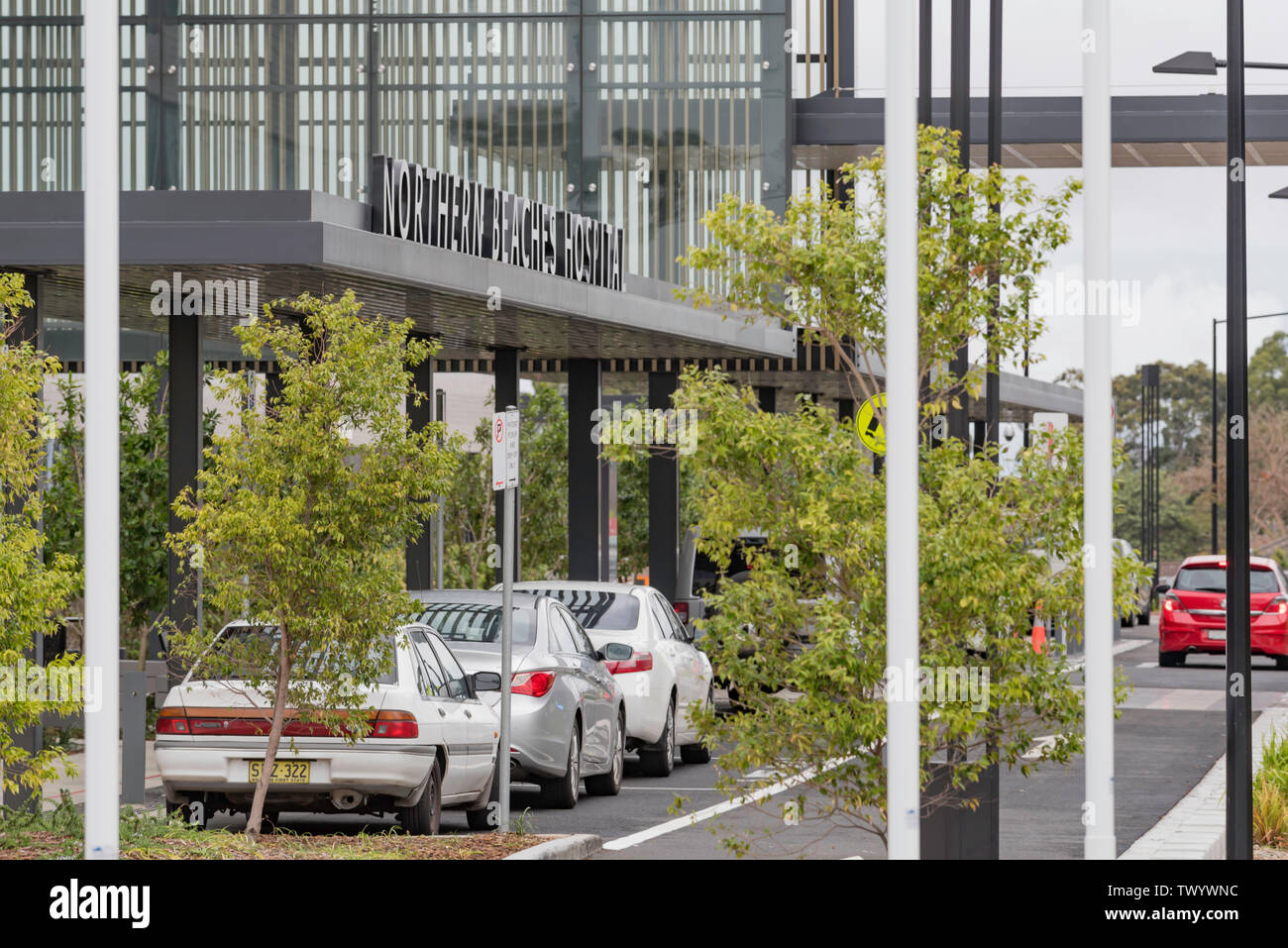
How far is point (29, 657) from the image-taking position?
15.5 meters

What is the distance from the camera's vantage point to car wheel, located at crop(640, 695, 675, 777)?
1825 centimetres

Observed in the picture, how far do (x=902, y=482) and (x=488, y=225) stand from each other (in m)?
14.4

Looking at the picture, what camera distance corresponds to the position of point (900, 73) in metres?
7.35

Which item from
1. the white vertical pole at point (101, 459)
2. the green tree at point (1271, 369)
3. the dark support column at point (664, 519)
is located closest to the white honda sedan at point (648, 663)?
the dark support column at point (664, 519)

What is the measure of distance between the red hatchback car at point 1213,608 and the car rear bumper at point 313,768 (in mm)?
23751

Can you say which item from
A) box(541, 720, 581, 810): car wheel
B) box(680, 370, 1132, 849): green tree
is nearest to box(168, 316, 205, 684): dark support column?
box(541, 720, 581, 810): car wheel

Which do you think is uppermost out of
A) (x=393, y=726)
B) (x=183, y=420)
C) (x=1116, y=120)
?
(x=1116, y=120)

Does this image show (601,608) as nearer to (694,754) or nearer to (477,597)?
(694,754)

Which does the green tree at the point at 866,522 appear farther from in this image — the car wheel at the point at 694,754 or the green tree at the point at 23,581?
the car wheel at the point at 694,754

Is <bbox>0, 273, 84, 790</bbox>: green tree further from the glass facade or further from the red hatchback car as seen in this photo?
the red hatchback car

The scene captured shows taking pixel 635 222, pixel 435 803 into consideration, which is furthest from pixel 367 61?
pixel 435 803

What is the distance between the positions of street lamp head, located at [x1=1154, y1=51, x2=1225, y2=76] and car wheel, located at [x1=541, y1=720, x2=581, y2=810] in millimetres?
8564

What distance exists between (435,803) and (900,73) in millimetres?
7100

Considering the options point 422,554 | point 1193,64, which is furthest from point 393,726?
point 422,554
